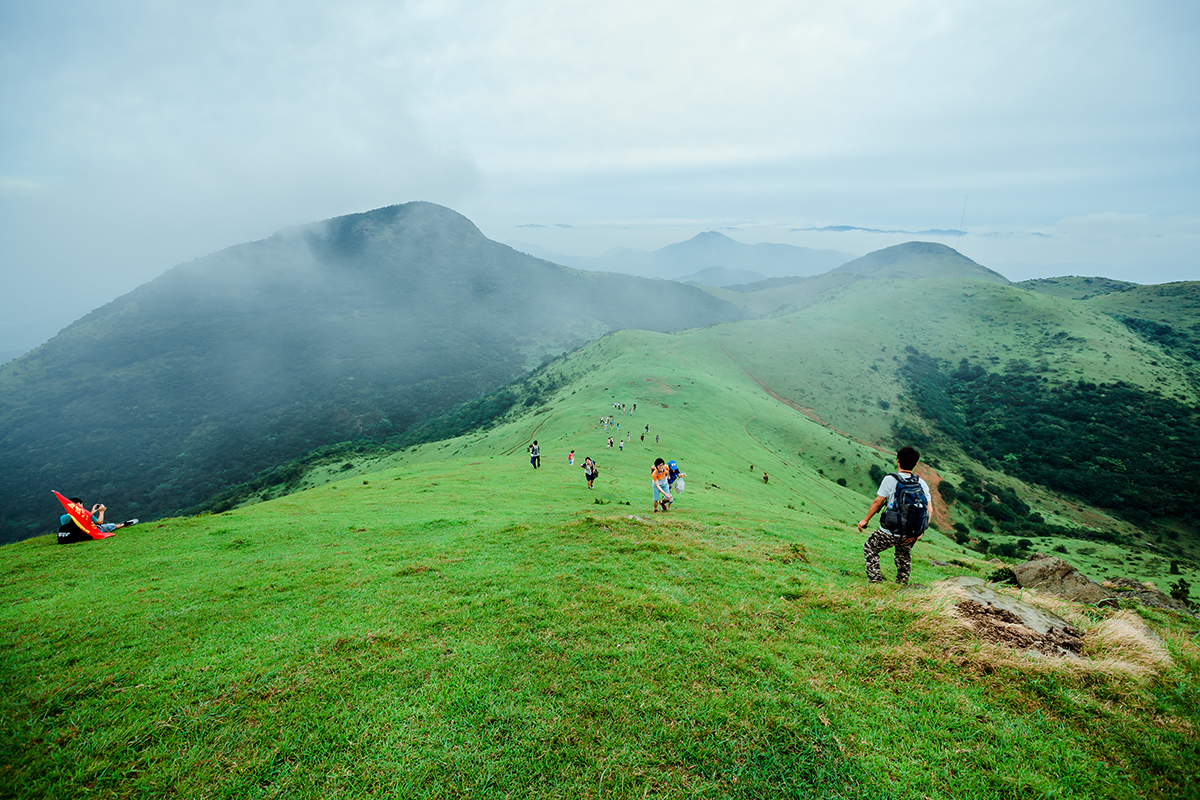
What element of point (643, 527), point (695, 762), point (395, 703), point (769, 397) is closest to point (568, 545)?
point (643, 527)

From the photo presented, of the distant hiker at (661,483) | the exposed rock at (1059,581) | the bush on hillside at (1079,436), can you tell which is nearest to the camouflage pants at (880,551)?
the exposed rock at (1059,581)

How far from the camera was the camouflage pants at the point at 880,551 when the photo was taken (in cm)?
996

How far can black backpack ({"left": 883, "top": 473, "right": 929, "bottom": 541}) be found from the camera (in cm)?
938

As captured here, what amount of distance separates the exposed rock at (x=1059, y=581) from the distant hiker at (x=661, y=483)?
1149cm

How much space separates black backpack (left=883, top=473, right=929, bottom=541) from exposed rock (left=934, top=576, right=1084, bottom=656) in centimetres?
144

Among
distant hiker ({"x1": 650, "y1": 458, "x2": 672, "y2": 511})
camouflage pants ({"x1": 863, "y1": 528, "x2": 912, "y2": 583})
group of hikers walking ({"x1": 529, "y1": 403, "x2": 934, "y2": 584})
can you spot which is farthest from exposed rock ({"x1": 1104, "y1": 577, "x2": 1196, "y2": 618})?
distant hiker ({"x1": 650, "y1": 458, "x2": 672, "y2": 511})

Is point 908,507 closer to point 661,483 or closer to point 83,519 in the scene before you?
point 661,483

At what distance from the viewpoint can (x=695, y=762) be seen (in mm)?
5332

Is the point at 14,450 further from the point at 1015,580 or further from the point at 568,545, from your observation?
the point at 1015,580

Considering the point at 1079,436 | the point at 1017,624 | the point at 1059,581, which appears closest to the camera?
the point at 1017,624

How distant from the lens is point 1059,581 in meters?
11.8

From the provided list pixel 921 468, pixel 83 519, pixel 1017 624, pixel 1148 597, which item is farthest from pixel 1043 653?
pixel 921 468

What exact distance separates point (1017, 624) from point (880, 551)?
2529 mm

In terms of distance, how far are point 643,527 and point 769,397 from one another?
91.3m
